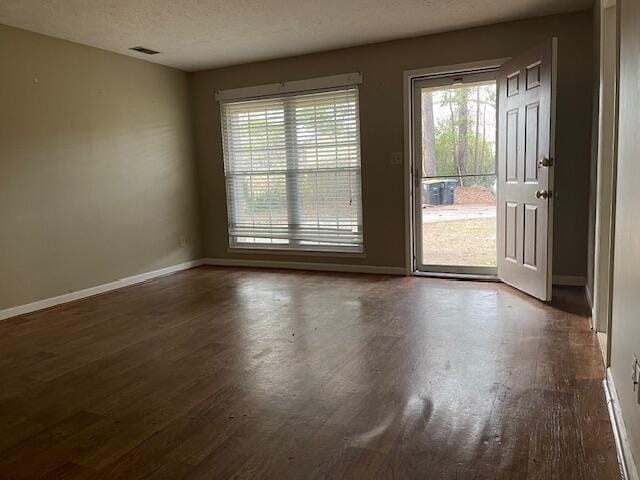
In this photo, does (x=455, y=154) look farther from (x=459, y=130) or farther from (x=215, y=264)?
(x=215, y=264)

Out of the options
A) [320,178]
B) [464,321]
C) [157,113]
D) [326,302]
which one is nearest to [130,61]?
[157,113]

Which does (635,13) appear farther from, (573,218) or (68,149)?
(68,149)

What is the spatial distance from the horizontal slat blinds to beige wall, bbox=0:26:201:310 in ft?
2.07

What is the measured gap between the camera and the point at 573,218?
4480 mm

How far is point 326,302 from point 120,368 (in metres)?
1.82

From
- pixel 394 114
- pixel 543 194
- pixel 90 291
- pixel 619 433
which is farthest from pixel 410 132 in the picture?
pixel 619 433

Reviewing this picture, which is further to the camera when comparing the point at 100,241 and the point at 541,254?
the point at 100,241

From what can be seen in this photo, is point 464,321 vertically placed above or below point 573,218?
below

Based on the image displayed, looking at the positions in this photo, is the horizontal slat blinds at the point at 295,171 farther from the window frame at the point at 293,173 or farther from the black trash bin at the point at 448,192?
the black trash bin at the point at 448,192

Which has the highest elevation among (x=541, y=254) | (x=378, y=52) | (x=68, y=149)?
(x=378, y=52)

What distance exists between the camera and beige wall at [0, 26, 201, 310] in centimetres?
418

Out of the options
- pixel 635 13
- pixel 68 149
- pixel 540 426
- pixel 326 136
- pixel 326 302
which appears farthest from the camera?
pixel 326 136

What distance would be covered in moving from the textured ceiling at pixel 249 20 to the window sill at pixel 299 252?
2.16 metres

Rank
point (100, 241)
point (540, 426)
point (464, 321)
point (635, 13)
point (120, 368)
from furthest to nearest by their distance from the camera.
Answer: point (100, 241)
point (464, 321)
point (120, 368)
point (540, 426)
point (635, 13)
